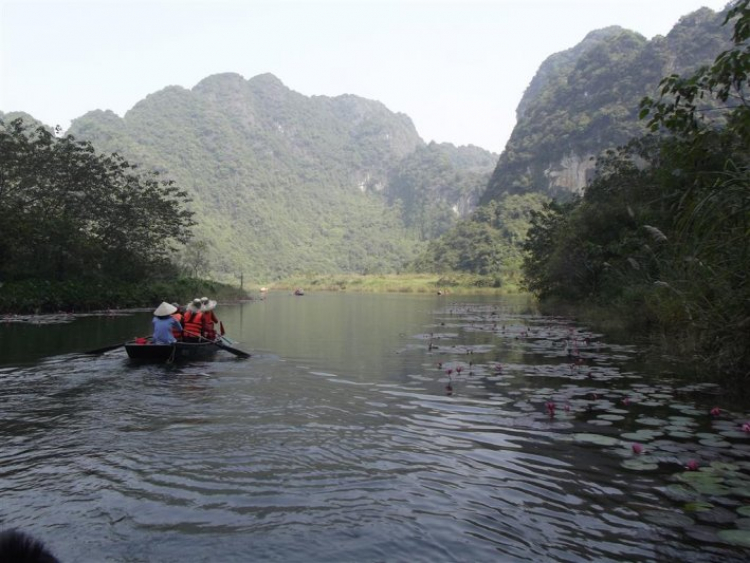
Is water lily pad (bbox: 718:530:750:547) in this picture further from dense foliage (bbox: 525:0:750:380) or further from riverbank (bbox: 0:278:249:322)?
riverbank (bbox: 0:278:249:322)

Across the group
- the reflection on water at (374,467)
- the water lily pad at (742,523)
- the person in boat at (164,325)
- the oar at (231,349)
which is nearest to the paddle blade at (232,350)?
the oar at (231,349)

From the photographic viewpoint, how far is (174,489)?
189 inches

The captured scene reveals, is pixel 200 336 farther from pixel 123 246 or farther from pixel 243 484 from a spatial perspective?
pixel 123 246

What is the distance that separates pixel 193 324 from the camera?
13469 mm

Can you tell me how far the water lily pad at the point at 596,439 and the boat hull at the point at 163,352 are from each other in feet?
29.4

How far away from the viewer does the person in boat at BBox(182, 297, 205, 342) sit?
43.7ft

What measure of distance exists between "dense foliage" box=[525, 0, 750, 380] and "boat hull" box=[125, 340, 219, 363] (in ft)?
32.1

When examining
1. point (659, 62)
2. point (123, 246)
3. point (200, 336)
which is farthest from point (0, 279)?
point (659, 62)

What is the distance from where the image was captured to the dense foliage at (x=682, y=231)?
533 cm

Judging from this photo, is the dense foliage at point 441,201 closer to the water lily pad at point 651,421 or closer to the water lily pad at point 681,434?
the water lily pad at point 651,421

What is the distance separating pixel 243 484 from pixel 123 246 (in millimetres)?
36715

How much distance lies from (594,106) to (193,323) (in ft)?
397

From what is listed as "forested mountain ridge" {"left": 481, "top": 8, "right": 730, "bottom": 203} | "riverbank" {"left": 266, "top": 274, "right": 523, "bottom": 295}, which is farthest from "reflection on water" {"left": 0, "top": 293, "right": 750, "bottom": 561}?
"forested mountain ridge" {"left": 481, "top": 8, "right": 730, "bottom": 203}

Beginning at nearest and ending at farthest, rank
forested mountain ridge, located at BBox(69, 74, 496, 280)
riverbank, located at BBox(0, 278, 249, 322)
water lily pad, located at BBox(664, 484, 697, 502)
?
water lily pad, located at BBox(664, 484, 697, 502)
riverbank, located at BBox(0, 278, 249, 322)
forested mountain ridge, located at BBox(69, 74, 496, 280)
